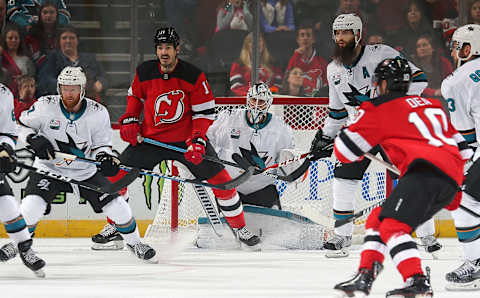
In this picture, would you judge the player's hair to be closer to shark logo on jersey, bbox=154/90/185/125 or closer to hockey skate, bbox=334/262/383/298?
shark logo on jersey, bbox=154/90/185/125

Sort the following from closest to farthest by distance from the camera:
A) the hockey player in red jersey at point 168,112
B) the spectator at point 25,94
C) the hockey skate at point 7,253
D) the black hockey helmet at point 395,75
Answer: the black hockey helmet at point 395,75
the hockey skate at point 7,253
the hockey player in red jersey at point 168,112
the spectator at point 25,94

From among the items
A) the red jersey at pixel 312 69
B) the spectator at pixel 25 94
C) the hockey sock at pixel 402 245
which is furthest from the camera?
the red jersey at pixel 312 69

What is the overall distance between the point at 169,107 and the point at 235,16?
1539 mm

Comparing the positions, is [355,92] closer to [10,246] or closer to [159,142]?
[159,142]

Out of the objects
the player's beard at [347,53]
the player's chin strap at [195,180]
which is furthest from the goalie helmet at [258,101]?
the player's beard at [347,53]

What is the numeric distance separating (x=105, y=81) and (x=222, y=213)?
4.79 ft

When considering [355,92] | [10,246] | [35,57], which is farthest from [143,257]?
[35,57]

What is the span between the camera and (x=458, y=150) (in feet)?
9.93

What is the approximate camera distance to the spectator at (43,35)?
19.0 feet

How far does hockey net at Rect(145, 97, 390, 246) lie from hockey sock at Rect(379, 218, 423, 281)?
2314 millimetres

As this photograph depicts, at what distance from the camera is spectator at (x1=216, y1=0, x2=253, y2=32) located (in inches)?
235

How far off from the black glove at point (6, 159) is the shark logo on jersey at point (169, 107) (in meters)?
1.18

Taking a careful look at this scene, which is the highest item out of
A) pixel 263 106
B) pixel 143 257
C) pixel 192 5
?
pixel 192 5

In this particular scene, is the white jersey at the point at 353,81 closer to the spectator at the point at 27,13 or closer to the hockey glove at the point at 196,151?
the hockey glove at the point at 196,151
